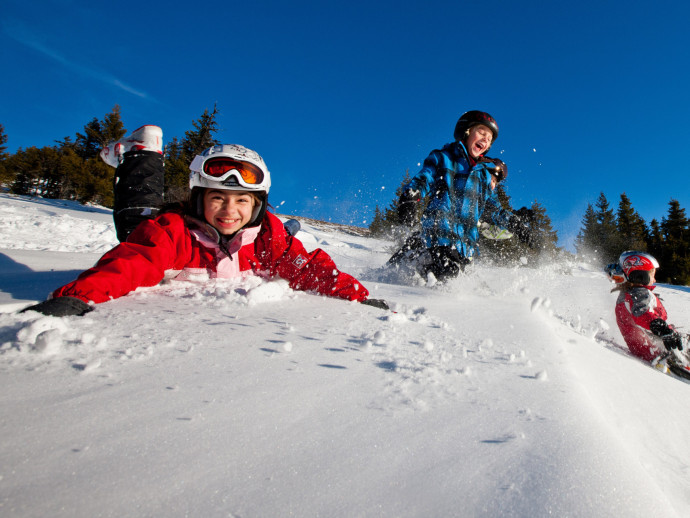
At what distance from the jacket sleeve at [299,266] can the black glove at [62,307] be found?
4.30 feet

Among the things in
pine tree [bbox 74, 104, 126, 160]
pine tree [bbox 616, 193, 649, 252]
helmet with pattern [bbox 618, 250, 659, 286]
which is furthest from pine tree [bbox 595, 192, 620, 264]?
pine tree [bbox 74, 104, 126, 160]

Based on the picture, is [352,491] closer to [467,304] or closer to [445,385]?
[445,385]

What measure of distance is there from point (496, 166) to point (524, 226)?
88 cm

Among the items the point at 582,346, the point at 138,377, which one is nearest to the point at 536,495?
the point at 138,377

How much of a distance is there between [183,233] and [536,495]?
7.45 feet

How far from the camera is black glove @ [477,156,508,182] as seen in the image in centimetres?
451

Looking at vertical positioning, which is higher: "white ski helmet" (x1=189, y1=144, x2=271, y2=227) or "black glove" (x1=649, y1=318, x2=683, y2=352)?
"white ski helmet" (x1=189, y1=144, x2=271, y2=227)

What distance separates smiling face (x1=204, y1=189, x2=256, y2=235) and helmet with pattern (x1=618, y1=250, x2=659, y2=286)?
3982 millimetres

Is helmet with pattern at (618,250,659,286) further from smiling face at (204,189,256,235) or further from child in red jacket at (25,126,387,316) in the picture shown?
smiling face at (204,189,256,235)

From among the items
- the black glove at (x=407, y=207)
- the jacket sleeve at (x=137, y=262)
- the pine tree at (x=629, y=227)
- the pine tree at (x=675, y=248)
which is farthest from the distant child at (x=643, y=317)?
the pine tree at (x=629, y=227)

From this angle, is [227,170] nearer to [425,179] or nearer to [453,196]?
[425,179]

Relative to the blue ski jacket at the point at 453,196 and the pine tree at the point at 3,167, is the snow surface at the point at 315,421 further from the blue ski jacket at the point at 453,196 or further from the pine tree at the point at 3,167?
the pine tree at the point at 3,167

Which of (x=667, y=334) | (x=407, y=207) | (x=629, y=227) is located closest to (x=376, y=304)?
(x=407, y=207)

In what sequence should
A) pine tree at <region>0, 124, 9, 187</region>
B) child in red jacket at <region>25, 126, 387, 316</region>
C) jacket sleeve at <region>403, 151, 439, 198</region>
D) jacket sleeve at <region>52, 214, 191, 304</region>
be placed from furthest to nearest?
pine tree at <region>0, 124, 9, 187</region> → jacket sleeve at <region>403, 151, 439, 198</region> → child in red jacket at <region>25, 126, 387, 316</region> → jacket sleeve at <region>52, 214, 191, 304</region>
